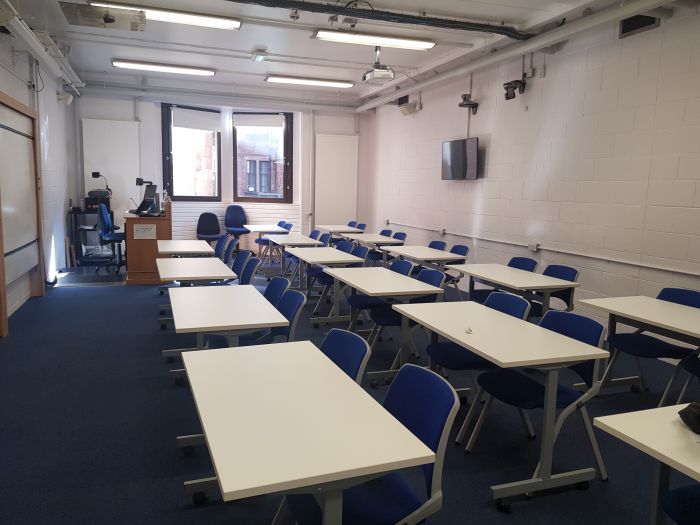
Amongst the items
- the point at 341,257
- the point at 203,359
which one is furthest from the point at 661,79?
the point at 203,359

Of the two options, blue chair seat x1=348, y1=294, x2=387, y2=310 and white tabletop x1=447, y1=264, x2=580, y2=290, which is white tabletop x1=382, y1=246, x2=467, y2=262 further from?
blue chair seat x1=348, y1=294, x2=387, y2=310

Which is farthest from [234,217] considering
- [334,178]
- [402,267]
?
[402,267]

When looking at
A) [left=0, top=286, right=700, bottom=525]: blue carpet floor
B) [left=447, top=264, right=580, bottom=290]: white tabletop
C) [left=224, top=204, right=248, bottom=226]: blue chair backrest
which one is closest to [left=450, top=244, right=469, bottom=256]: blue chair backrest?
[left=447, top=264, right=580, bottom=290]: white tabletop

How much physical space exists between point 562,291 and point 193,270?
129 inches

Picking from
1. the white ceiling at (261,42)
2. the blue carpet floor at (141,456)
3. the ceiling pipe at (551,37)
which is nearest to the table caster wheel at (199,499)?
the blue carpet floor at (141,456)

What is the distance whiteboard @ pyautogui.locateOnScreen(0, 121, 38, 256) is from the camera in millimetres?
5188

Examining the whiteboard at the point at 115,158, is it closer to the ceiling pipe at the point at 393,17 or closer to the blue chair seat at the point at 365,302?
the ceiling pipe at the point at 393,17

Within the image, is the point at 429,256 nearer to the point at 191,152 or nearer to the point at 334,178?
the point at 334,178

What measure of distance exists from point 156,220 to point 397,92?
15.3 ft

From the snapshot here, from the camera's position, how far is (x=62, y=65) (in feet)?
22.5

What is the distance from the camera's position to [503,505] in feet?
8.16

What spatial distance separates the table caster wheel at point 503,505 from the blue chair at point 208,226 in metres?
8.38

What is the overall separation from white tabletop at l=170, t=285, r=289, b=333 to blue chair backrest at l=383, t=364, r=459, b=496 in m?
1.02

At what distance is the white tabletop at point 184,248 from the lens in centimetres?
579
